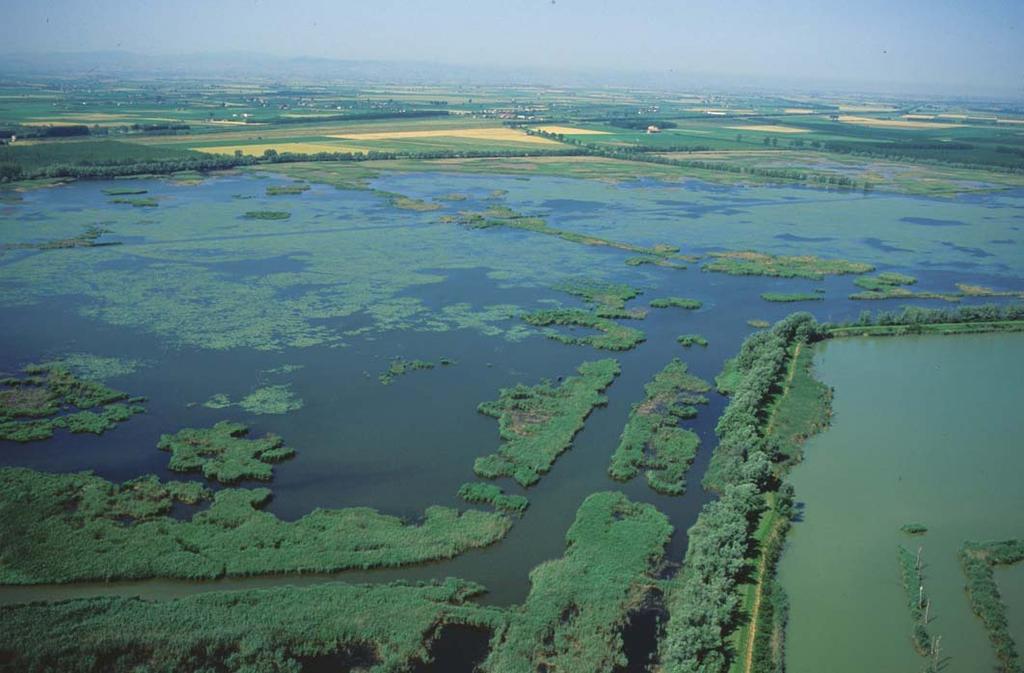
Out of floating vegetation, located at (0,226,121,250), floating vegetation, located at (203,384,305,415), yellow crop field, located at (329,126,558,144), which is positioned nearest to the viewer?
floating vegetation, located at (203,384,305,415)

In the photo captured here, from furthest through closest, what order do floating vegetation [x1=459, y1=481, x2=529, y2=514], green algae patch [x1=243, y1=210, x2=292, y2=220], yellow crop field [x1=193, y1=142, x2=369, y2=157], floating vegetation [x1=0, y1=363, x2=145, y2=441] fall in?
yellow crop field [x1=193, y1=142, x2=369, y2=157], green algae patch [x1=243, y1=210, x2=292, y2=220], floating vegetation [x1=0, y1=363, x2=145, y2=441], floating vegetation [x1=459, y1=481, x2=529, y2=514]

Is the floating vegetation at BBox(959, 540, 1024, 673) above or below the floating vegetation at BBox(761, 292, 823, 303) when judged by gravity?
below

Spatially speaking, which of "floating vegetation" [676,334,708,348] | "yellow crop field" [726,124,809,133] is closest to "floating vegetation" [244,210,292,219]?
"floating vegetation" [676,334,708,348]

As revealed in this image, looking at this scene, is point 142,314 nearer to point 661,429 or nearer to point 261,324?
point 261,324

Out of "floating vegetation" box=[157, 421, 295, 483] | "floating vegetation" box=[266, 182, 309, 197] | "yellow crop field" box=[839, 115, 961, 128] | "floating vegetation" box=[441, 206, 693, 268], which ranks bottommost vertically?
"floating vegetation" box=[157, 421, 295, 483]

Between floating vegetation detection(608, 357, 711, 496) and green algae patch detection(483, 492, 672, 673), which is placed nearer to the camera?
green algae patch detection(483, 492, 672, 673)

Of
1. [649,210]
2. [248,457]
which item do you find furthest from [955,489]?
[649,210]

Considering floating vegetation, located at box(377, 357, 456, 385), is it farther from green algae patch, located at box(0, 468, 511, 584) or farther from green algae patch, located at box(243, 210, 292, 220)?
green algae patch, located at box(243, 210, 292, 220)

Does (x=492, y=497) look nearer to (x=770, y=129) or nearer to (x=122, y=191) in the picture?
(x=122, y=191)
